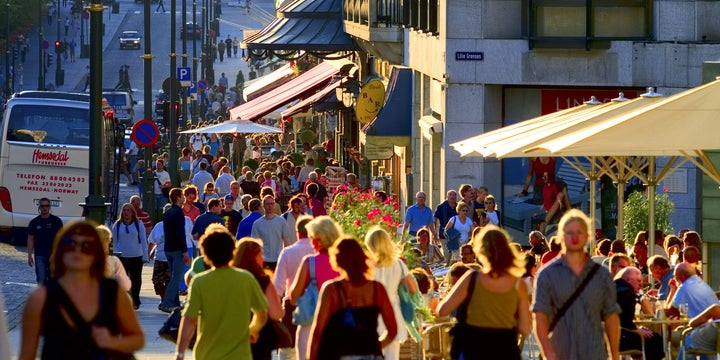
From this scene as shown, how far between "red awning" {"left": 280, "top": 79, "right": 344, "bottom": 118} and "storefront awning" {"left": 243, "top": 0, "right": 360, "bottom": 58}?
43.4 inches

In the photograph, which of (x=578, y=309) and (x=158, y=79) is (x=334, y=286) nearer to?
(x=578, y=309)

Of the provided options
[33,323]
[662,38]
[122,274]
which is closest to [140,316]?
[122,274]

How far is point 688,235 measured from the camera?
1733 centimetres

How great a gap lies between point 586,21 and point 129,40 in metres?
82.5

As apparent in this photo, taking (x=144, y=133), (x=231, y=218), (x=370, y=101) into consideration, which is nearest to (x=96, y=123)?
(x=231, y=218)

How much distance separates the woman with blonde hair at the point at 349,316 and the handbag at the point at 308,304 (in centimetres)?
192

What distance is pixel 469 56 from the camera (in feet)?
90.1

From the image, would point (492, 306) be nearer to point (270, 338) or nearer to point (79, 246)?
point (270, 338)

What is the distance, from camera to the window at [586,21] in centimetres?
2662

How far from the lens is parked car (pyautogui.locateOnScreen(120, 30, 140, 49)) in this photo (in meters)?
107

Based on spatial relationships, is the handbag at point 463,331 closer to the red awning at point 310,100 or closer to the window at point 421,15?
the window at point 421,15

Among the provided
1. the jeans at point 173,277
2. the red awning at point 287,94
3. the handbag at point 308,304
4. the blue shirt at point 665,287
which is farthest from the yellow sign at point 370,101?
the handbag at point 308,304

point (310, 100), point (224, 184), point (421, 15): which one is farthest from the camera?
point (310, 100)

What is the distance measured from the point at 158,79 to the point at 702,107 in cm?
8405
